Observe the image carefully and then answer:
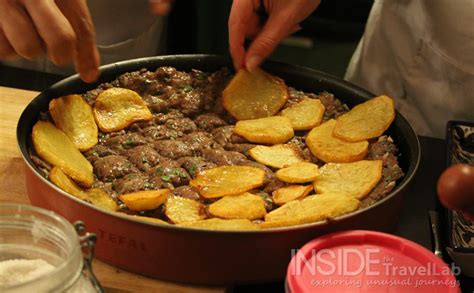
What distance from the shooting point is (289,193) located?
73.3 inches

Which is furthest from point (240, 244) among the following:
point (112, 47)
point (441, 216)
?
point (112, 47)

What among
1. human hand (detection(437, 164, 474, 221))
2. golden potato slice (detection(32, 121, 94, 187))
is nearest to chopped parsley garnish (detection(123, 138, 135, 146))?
golden potato slice (detection(32, 121, 94, 187))

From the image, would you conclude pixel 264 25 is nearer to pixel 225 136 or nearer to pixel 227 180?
pixel 225 136

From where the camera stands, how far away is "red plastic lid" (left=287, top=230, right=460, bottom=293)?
1.45 meters

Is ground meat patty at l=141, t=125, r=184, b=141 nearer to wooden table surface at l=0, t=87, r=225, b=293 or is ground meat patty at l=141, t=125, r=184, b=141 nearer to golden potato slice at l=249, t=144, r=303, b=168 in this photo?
golden potato slice at l=249, t=144, r=303, b=168

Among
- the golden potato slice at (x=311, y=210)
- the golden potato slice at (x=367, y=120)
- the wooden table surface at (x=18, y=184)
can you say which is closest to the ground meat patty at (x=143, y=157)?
the wooden table surface at (x=18, y=184)

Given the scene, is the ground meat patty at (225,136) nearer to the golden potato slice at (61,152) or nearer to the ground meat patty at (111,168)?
the ground meat patty at (111,168)

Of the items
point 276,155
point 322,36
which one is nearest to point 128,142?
point 276,155

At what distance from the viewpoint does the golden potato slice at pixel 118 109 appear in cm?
215

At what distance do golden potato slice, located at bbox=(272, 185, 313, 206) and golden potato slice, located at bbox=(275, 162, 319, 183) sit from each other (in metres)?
0.02

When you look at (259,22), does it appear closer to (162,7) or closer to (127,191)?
(162,7)

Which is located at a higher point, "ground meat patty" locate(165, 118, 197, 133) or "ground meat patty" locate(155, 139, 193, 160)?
"ground meat patty" locate(155, 139, 193, 160)

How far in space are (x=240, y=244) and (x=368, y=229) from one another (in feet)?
1.09

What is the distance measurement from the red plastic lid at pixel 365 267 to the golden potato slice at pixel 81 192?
49cm
